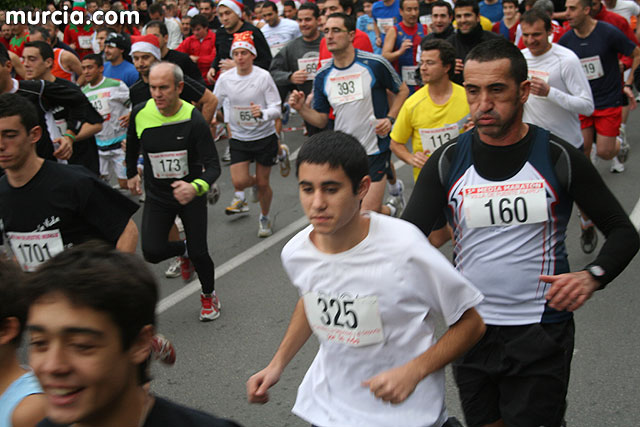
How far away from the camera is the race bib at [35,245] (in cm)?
422

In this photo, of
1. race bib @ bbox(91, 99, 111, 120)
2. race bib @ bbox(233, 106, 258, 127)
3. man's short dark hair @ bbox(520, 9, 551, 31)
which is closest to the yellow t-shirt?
man's short dark hair @ bbox(520, 9, 551, 31)

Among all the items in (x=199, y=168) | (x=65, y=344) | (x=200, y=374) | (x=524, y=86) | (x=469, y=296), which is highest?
(x=524, y=86)

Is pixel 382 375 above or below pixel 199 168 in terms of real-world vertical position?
above

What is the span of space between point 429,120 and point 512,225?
9.64 feet

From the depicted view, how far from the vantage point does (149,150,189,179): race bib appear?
6.04m

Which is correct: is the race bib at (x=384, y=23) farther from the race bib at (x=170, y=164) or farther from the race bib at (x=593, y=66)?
the race bib at (x=170, y=164)

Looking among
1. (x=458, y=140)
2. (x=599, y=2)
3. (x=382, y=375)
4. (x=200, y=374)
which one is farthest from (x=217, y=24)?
(x=382, y=375)

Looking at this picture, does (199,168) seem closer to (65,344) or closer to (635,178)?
(65,344)

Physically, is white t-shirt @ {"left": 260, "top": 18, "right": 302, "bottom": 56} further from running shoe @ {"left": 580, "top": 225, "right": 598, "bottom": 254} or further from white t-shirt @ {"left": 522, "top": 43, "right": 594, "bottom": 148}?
running shoe @ {"left": 580, "top": 225, "right": 598, "bottom": 254}

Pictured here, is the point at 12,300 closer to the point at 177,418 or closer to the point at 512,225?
the point at 177,418

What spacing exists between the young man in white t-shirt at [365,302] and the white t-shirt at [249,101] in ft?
18.1

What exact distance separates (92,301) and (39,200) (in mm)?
2442

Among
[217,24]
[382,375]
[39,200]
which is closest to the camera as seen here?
[382,375]

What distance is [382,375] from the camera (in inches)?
98.2
